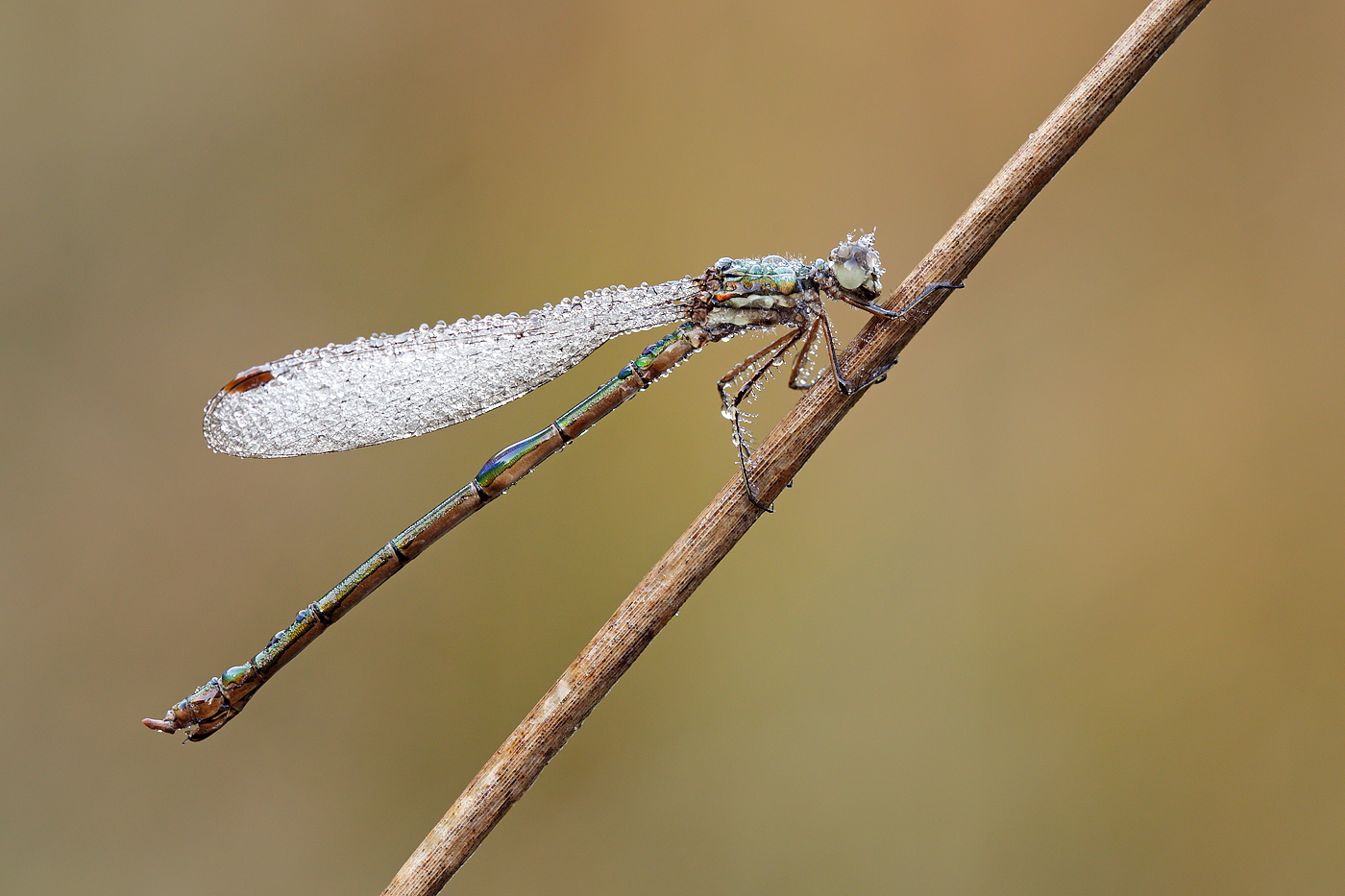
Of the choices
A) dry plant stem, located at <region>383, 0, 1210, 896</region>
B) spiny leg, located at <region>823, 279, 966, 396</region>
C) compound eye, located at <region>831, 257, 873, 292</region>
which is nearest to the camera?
dry plant stem, located at <region>383, 0, 1210, 896</region>

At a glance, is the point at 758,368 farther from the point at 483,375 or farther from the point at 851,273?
the point at 483,375

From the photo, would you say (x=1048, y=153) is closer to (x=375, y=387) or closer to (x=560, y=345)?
(x=560, y=345)

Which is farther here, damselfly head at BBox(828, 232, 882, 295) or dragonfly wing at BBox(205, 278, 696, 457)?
Result: dragonfly wing at BBox(205, 278, 696, 457)

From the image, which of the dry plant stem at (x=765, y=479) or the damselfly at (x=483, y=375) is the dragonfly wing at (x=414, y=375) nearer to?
the damselfly at (x=483, y=375)

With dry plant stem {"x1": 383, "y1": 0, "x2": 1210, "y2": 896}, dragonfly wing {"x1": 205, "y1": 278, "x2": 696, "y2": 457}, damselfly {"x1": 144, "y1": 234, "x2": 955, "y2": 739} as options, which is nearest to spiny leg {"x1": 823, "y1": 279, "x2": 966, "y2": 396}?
dry plant stem {"x1": 383, "y1": 0, "x2": 1210, "y2": 896}

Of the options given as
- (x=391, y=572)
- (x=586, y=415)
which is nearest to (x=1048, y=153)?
(x=586, y=415)

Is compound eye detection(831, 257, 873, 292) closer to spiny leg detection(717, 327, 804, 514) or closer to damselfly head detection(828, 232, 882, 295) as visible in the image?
damselfly head detection(828, 232, 882, 295)

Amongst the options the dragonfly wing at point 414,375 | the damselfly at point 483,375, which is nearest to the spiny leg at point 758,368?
the damselfly at point 483,375

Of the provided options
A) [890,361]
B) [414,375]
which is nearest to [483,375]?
[414,375]
